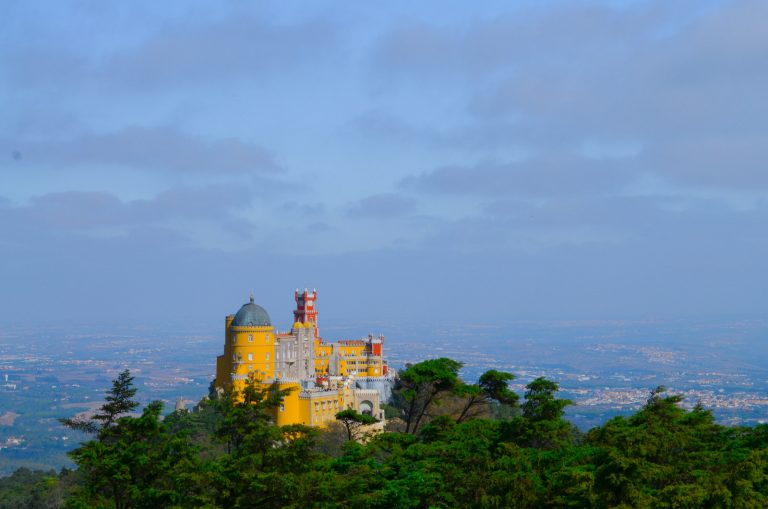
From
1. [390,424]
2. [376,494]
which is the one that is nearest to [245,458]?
[376,494]

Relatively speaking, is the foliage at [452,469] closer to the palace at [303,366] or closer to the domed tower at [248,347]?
the palace at [303,366]

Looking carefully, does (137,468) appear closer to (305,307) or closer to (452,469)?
→ (452,469)

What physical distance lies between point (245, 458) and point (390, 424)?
3546 centimetres

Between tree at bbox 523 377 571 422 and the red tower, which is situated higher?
the red tower

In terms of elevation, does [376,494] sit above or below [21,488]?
above

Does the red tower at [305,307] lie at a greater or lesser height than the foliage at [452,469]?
greater

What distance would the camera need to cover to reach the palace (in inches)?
2447

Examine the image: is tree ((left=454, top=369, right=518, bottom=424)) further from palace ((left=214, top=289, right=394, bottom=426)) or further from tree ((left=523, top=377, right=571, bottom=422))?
palace ((left=214, top=289, right=394, bottom=426))

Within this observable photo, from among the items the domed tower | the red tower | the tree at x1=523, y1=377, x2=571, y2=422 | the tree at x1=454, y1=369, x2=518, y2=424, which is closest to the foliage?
the tree at x1=523, y1=377, x2=571, y2=422

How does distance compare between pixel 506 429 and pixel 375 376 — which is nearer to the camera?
pixel 506 429

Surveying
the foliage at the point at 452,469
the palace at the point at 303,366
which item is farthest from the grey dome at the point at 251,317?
the foliage at the point at 452,469

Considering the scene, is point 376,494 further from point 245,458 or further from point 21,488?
point 21,488

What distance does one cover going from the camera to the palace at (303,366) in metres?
62.2

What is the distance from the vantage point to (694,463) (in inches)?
1098
